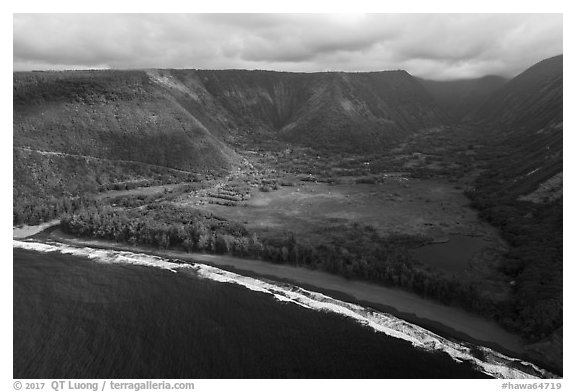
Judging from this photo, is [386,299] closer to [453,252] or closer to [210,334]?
[453,252]

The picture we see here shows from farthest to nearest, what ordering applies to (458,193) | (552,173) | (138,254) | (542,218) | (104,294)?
(458,193), (552,173), (542,218), (138,254), (104,294)

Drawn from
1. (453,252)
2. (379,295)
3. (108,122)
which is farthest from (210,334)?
(108,122)

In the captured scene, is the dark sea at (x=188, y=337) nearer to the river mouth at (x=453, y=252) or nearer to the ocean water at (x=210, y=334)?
the ocean water at (x=210, y=334)

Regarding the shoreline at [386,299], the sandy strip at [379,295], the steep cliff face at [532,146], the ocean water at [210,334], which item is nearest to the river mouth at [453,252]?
the sandy strip at [379,295]

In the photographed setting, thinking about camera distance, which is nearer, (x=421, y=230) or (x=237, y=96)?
(x=421, y=230)

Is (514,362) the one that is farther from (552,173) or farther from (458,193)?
(458,193)

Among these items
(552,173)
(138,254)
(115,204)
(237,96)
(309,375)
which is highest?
(237,96)

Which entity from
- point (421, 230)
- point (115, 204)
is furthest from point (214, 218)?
point (421, 230)
